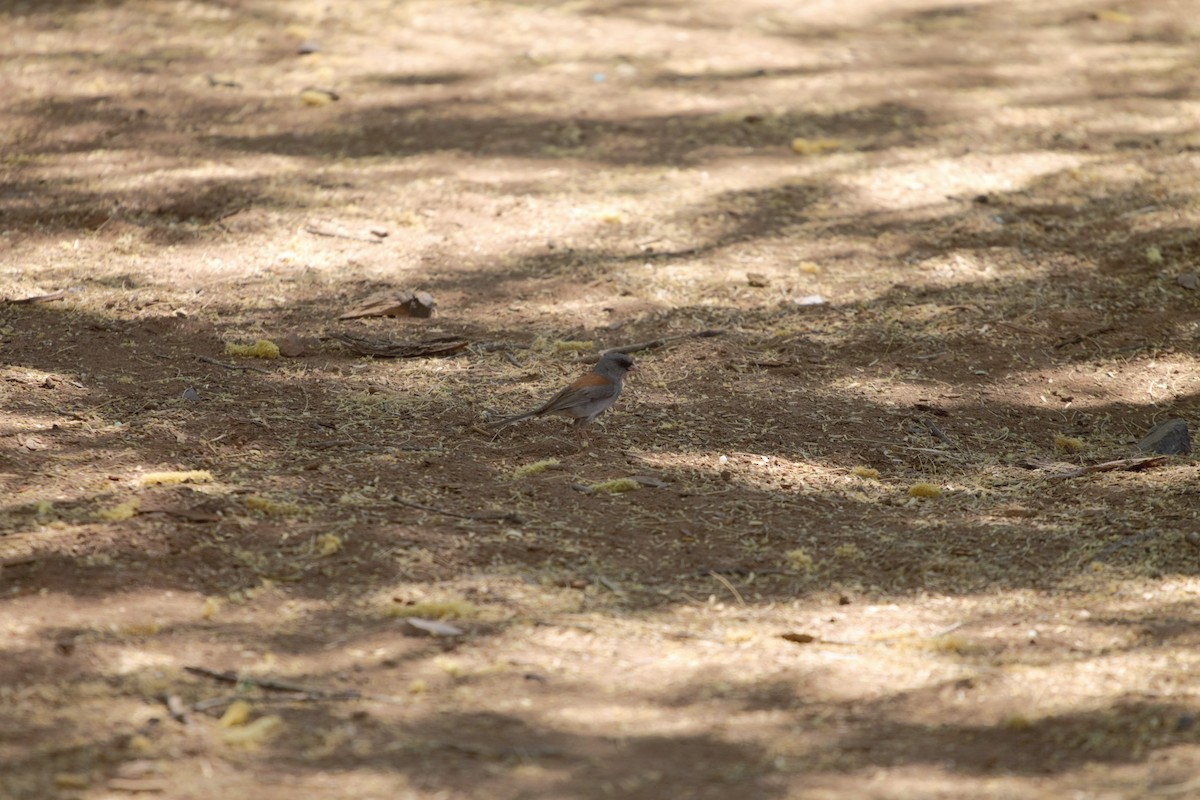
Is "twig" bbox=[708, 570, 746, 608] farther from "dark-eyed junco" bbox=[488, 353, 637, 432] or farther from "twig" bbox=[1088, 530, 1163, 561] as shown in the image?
"twig" bbox=[1088, 530, 1163, 561]

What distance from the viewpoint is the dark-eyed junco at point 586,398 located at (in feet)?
18.9

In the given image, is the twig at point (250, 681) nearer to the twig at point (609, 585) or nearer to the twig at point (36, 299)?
the twig at point (609, 585)

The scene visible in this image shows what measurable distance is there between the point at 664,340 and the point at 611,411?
2.78 feet

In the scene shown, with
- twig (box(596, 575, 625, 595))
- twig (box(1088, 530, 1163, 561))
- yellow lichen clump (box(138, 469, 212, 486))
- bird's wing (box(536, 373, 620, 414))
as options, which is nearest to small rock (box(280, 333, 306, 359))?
yellow lichen clump (box(138, 469, 212, 486))

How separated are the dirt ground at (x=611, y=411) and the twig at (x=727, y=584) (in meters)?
0.02

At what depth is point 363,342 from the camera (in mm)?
6773

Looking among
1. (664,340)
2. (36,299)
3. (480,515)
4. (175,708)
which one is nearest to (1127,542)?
(480,515)

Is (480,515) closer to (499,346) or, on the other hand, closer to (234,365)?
(499,346)

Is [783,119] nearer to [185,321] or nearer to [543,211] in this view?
[543,211]

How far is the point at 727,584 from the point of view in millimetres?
4711

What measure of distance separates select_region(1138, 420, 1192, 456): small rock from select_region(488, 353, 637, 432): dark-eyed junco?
267 centimetres

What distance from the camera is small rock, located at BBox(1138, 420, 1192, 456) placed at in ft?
19.3

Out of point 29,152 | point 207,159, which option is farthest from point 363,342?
point 29,152

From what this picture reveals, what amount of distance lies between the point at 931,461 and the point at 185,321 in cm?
424
